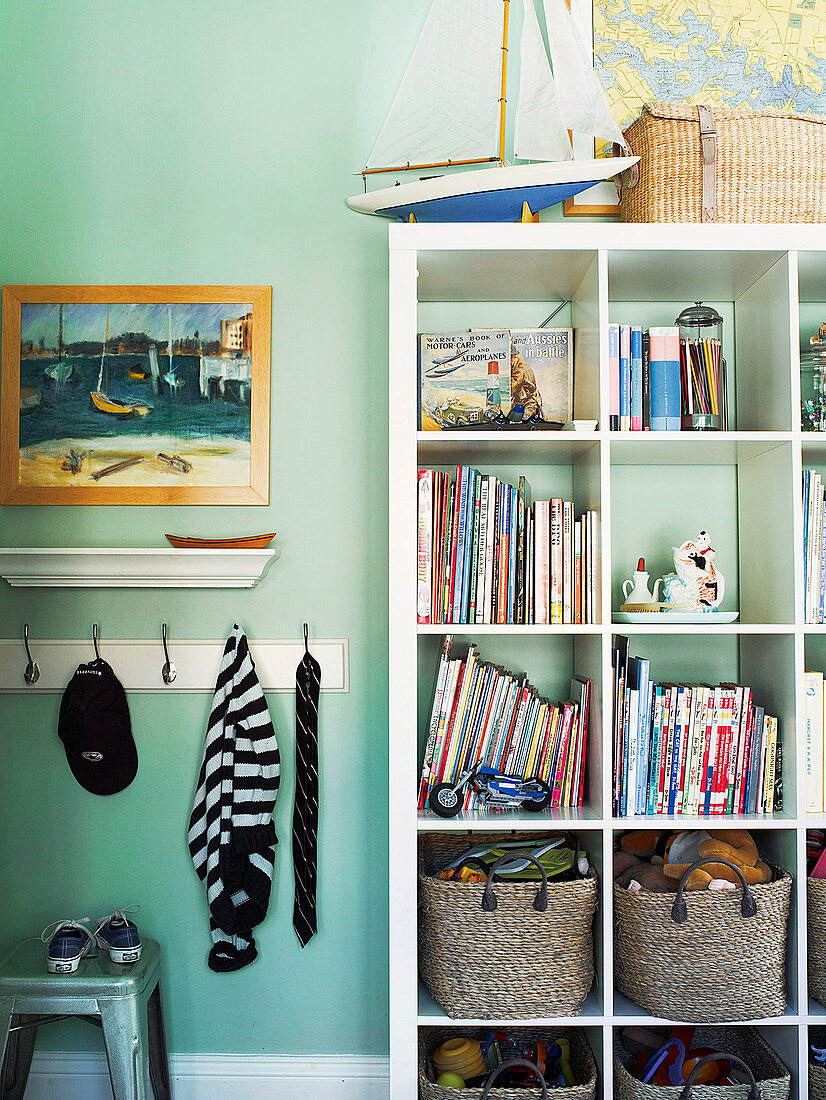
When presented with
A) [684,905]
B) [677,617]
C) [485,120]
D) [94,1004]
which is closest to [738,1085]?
[684,905]

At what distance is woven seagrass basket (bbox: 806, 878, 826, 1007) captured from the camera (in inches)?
63.5

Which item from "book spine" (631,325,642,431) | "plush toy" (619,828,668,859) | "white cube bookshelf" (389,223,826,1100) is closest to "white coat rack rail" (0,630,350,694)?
"white cube bookshelf" (389,223,826,1100)

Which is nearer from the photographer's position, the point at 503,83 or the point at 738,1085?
the point at 738,1085

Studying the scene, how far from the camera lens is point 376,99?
1.99m

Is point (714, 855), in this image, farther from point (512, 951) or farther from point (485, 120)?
point (485, 120)

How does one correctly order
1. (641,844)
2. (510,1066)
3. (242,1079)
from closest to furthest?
(510,1066)
(641,844)
(242,1079)

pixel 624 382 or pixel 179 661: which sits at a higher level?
pixel 624 382

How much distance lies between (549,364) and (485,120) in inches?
22.3

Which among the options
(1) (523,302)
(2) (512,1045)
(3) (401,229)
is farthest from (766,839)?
(3) (401,229)

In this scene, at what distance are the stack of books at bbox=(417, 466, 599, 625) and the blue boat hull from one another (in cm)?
54

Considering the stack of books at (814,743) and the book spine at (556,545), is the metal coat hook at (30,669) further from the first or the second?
the stack of books at (814,743)

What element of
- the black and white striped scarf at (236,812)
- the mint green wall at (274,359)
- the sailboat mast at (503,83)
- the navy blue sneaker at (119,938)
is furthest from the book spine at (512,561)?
the navy blue sneaker at (119,938)

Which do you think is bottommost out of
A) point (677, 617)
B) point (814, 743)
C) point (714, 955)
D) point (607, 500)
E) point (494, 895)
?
point (714, 955)

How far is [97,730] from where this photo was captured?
6.31 ft
